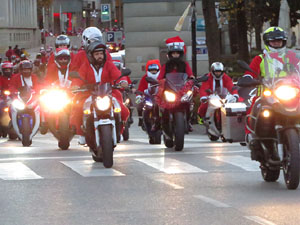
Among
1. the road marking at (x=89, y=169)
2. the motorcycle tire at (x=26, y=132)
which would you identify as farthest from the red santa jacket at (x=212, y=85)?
the road marking at (x=89, y=169)

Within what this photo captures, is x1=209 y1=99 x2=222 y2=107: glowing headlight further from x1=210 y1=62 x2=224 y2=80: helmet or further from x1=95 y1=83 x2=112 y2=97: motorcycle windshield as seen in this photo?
x1=95 y1=83 x2=112 y2=97: motorcycle windshield

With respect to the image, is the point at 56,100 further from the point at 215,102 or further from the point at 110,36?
the point at 110,36

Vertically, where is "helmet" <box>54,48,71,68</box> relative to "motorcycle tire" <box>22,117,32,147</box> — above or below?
above

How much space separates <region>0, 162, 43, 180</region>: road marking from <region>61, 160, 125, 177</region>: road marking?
58cm

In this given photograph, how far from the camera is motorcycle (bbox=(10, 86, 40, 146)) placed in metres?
22.5

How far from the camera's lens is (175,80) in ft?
63.1

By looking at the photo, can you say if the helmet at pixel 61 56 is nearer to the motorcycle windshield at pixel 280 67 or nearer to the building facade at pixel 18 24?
the motorcycle windshield at pixel 280 67

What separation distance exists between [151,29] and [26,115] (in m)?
28.9

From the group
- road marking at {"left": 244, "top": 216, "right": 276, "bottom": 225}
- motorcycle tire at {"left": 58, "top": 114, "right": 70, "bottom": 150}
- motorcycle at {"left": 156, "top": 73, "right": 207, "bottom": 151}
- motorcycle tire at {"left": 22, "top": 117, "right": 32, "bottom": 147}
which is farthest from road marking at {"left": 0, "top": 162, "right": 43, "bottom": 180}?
motorcycle tire at {"left": 22, "top": 117, "right": 32, "bottom": 147}

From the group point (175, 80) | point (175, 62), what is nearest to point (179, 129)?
point (175, 80)

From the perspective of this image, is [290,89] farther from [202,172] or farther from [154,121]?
[154,121]

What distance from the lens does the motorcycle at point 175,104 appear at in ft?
61.1

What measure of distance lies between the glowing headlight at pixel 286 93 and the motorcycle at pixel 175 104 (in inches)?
231

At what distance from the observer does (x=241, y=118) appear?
14.4 metres
